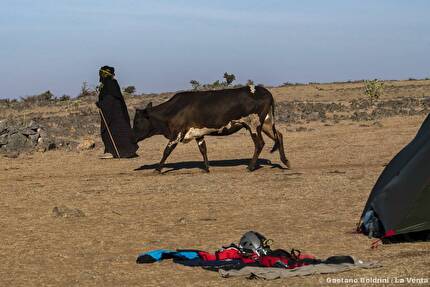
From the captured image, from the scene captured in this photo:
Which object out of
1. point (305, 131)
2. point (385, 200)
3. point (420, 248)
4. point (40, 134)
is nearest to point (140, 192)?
point (385, 200)

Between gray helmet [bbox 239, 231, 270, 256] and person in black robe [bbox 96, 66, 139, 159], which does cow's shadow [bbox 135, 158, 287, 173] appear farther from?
gray helmet [bbox 239, 231, 270, 256]

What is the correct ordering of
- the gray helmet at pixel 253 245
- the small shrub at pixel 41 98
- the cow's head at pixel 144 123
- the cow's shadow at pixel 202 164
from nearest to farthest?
the gray helmet at pixel 253 245, the cow's head at pixel 144 123, the cow's shadow at pixel 202 164, the small shrub at pixel 41 98

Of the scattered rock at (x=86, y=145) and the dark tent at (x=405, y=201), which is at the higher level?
the dark tent at (x=405, y=201)

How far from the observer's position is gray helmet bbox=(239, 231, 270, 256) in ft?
33.8

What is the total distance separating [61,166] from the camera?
23797 millimetres

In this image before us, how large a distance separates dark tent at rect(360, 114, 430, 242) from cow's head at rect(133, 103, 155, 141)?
9.06 m

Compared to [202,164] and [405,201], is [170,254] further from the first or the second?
[202,164]

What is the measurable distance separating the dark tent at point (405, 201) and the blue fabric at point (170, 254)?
270 centimetres

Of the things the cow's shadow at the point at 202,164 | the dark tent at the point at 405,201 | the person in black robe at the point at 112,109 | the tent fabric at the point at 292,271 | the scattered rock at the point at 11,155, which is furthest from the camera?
the scattered rock at the point at 11,155

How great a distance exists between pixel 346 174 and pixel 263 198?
10.6ft

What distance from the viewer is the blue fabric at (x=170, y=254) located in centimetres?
1045

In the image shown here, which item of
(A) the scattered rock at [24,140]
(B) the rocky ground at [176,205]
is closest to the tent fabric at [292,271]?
(B) the rocky ground at [176,205]

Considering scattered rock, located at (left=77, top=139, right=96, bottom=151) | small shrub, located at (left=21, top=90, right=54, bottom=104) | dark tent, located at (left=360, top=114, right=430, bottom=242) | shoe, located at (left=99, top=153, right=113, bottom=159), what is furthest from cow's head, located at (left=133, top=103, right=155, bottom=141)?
small shrub, located at (left=21, top=90, right=54, bottom=104)

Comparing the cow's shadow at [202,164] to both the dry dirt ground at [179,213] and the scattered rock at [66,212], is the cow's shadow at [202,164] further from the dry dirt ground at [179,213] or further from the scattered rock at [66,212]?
the scattered rock at [66,212]
